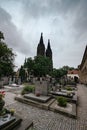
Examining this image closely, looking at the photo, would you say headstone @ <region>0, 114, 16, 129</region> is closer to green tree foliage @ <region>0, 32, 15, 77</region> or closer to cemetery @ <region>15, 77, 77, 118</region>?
cemetery @ <region>15, 77, 77, 118</region>

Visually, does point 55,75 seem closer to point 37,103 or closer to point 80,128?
point 37,103

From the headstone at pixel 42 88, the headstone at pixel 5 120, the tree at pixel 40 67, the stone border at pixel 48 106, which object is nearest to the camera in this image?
the headstone at pixel 5 120

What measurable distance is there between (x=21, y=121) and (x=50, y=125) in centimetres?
136

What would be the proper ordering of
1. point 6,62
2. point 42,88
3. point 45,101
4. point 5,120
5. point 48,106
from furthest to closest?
1. point 6,62
2. point 42,88
3. point 45,101
4. point 48,106
5. point 5,120

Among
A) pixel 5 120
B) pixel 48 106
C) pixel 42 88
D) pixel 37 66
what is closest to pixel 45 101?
pixel 48 106

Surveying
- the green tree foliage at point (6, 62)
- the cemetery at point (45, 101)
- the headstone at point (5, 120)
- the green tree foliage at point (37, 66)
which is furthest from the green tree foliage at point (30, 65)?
the headstone at point (5, 120)

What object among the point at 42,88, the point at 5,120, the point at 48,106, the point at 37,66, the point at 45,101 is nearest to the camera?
the point at 5,120

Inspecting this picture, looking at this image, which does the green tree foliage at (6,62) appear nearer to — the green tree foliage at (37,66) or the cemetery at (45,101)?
the green tree foliage at (37,66)

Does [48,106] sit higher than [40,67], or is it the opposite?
[40,67]

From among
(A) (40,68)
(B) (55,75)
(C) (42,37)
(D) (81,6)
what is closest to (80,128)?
(D) (81,6)

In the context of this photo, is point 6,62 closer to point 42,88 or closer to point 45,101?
point 42,88

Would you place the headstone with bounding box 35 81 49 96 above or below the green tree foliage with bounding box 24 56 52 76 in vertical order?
below

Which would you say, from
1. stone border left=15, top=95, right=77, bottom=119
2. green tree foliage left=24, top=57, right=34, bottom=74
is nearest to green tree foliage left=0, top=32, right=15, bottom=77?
green tree foliage left=24, top=57, right=34, bottom=74

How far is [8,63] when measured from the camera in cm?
2489
